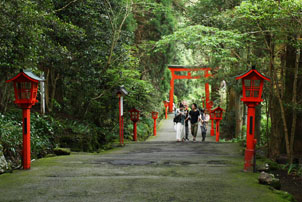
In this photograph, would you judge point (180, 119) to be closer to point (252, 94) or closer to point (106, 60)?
point (106, 60)

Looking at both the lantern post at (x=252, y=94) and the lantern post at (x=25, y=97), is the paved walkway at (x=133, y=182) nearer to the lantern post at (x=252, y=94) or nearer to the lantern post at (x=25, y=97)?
the lantern post at (x=25, y=97)

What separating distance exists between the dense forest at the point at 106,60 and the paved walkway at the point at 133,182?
132 centimetres

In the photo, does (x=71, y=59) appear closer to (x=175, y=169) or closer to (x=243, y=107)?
(x=175, y=169)

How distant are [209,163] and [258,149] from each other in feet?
15.6

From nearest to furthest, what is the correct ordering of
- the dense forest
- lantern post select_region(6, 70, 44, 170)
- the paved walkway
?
the paved walkway < lantern post select_region(6, 70, 44, 170) < the dense forest

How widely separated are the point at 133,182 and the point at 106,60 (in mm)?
8332

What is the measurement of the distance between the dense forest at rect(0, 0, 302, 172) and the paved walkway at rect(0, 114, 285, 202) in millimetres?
1324

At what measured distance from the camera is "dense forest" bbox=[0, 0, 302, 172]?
771 centimetres

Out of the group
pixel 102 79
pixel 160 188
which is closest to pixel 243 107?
pixel 102 79

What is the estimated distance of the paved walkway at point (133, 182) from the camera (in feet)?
15.2

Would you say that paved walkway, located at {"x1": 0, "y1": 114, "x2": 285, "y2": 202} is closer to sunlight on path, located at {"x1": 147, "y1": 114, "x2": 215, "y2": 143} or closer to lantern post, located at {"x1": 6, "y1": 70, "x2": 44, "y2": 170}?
lantern post, located at {"x1": 6, "y1": 70, "x2": 44, "y2": 170}

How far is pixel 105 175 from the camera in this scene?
605cm

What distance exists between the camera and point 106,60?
13.1 metres

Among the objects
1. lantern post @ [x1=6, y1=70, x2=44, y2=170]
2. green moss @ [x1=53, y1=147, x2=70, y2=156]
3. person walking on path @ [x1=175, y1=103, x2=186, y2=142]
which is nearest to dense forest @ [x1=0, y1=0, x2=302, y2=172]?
green moss @ [x1=53, y1=147, x2=70, y2=156]
